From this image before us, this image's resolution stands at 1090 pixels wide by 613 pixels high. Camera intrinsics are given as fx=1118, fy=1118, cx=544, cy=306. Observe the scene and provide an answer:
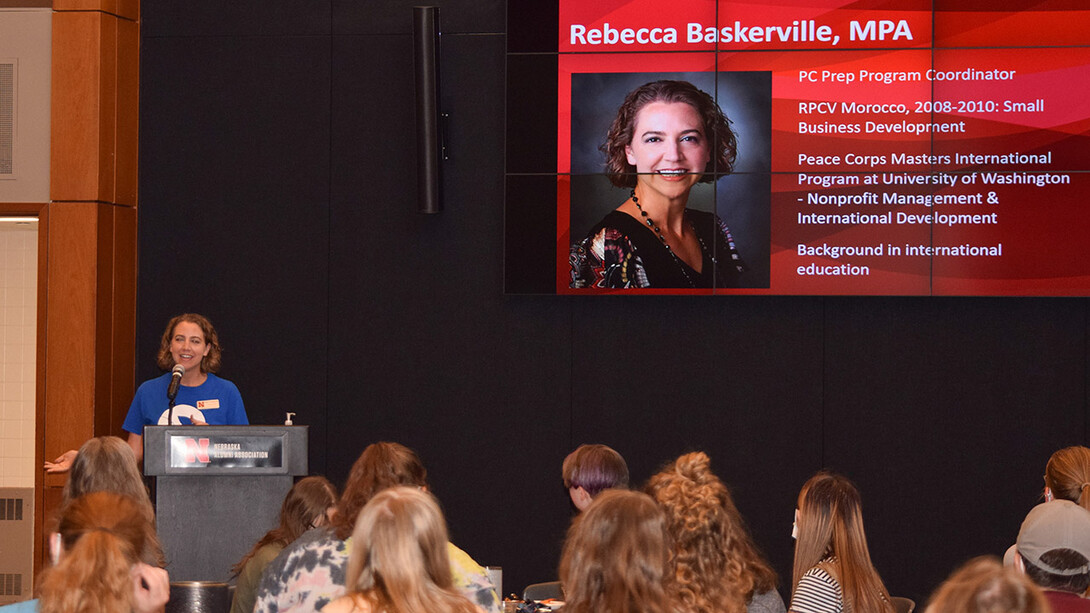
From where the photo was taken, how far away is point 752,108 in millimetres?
6012

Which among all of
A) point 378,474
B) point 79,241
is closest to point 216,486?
point 378,474

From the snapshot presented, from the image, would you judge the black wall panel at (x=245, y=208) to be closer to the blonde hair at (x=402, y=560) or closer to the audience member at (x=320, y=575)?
the audience member at (x=320, y=575)

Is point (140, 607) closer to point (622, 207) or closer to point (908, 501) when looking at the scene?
point (622, 207)

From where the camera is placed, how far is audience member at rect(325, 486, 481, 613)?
2125 mm

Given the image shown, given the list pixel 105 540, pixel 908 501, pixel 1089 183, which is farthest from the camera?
pixel 908 501

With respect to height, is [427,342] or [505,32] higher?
[505,32]

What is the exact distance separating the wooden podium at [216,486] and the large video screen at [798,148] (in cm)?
212

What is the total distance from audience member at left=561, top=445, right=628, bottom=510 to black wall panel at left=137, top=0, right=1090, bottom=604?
1.86 m

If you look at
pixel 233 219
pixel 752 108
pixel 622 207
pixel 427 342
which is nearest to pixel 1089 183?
pixel 752 108

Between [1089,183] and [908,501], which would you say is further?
[908,501]

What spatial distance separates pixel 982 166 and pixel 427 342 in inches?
125

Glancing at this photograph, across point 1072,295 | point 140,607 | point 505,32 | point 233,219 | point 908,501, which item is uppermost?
point 505,32

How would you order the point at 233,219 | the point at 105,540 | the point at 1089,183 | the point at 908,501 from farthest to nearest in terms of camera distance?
the point at 233,219 → the point at 908,501 → the point at 1089,183 → the point at 105,540

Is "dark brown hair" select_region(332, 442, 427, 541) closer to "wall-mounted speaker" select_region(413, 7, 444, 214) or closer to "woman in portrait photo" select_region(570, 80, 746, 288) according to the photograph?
"woman in portrait photo" select_region(570, 80, 746, 288)
